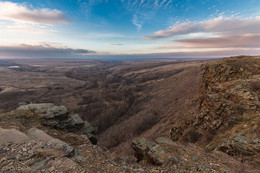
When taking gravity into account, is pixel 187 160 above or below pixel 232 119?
below

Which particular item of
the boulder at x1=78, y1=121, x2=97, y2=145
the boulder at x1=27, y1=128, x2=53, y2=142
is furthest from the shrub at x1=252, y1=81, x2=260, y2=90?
the boulder at x1=27, y1=128, x2=53, y2=142

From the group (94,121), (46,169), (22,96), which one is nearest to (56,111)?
(46,169)

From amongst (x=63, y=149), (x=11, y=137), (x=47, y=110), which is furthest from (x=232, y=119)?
(x=47, y=110)

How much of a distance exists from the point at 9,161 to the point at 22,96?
114m

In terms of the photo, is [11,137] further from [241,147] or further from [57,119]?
[241,147]

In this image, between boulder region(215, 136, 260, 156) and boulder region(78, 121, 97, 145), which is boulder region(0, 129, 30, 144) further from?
boulder region(215, 136, 260, 156)

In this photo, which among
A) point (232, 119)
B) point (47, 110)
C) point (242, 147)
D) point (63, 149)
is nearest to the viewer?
point (63, 149)

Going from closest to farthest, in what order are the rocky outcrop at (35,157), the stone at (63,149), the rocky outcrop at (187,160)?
the rocky outcrop at (35,157) < the rocky outcrop at (187,160) < the stone at (63,149)

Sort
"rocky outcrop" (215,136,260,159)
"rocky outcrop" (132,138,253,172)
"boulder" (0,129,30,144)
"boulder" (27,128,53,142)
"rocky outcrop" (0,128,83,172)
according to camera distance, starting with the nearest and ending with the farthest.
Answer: "rocky outcrop" (0,128,83,172) → "rocky outcrop" (132,138,253,172) → "boulder" (0,129,30,144) → "rocky outcrop" (215,136,260,159) → "boulder" (27,128,53,142)

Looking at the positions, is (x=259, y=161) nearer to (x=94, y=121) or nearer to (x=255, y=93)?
→ (x=255, y=93)

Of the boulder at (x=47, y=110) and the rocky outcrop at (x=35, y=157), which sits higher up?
the rocky outcrop at (x=35, y=157)

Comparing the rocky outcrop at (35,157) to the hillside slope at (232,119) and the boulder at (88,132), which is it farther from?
the hillside slope at (232,119)

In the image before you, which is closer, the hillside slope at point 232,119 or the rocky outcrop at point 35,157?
the rocky outcrop at point 35,157

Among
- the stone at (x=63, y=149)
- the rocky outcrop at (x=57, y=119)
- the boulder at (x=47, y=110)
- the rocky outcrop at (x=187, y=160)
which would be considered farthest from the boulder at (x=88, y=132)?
the stone at (x=63, y=149)
